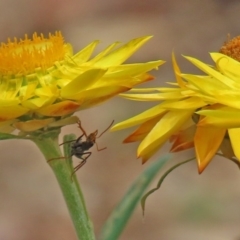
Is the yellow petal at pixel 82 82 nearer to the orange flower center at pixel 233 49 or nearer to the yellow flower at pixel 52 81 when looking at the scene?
the yellow flower at pixel 52 81

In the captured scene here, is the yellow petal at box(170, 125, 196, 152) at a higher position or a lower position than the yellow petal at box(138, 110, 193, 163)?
lower

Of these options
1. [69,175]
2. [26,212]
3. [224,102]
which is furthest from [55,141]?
[26,212]

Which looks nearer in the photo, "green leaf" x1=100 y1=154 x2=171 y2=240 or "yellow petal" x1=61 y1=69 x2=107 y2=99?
"yellow petal" x1=61 y1=69 x2=107 y2=99

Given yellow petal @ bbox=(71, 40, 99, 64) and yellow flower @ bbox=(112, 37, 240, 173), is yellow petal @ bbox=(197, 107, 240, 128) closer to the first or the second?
yellow flower @ bbox=(112, 37, 240, 173)

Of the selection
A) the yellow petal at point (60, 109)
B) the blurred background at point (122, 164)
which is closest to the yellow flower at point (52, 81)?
the yellow petal at point (60, 109)

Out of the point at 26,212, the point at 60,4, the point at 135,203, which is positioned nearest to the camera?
the point at 135,203

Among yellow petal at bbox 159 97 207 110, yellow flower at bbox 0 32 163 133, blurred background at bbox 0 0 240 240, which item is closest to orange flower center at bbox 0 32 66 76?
yellow flower at bbox 0 32 163 133

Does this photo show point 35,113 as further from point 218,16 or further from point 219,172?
point 218,16
